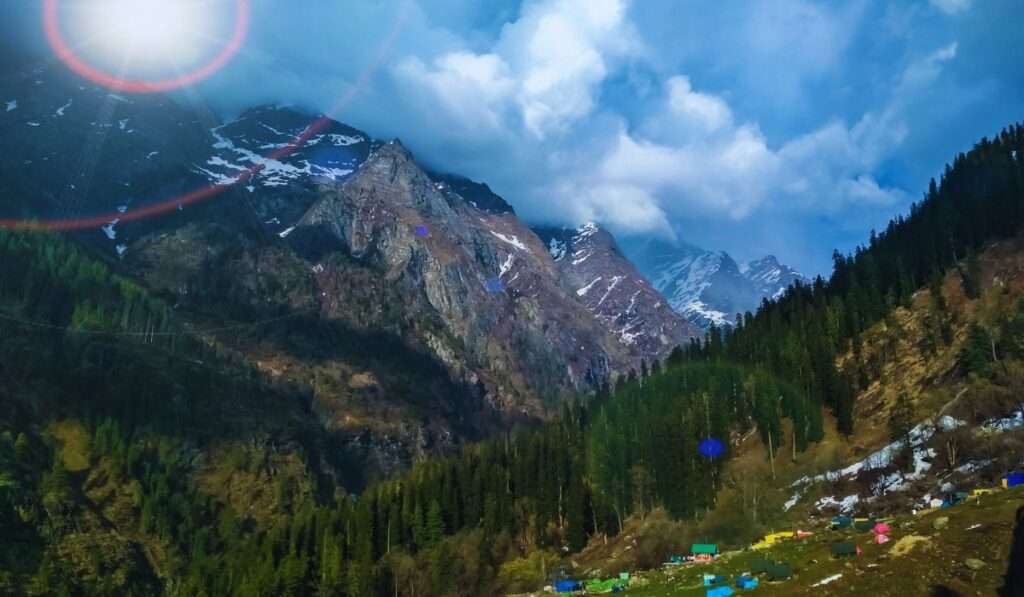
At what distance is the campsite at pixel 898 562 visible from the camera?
41.8 meters

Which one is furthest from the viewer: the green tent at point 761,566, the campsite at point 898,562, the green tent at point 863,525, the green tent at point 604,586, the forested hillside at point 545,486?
the forested hillside at point 545,486

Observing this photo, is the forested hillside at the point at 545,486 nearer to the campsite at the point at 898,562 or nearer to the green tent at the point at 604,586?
the green tent at the point at 604,586

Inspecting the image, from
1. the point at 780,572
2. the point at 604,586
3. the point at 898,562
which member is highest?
the point at 898,562

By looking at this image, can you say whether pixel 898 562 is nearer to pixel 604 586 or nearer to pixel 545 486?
pixel 604 586

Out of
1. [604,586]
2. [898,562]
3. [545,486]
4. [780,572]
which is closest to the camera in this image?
[898,562]

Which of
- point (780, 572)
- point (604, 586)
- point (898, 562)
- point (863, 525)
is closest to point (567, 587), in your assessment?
point (604, 586)

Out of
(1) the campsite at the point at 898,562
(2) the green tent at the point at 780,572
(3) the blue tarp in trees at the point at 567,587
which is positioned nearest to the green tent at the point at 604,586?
Answer: (3) the blue tarp in trees at the point at 567,587

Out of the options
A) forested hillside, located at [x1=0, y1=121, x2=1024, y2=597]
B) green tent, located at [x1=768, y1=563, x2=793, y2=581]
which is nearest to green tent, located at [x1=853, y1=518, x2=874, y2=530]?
green tent, located at [x1=768, y1=563, x2=793, y2=581]

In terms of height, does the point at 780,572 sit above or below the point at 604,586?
above

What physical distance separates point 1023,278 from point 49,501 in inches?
8849

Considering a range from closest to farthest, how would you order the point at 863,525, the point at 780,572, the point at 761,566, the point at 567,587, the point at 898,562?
1. the point at 898,562
2. the point at 780,572
3. the point at 761,566
4. the point at 863,525
5. the point at 567,587

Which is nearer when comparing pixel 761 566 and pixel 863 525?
pixel 761 566

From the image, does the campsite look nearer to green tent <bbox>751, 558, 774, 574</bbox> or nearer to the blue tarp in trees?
green tent <bbox>751, 558, 774, 574</bbox>

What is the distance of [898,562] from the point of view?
151ft
